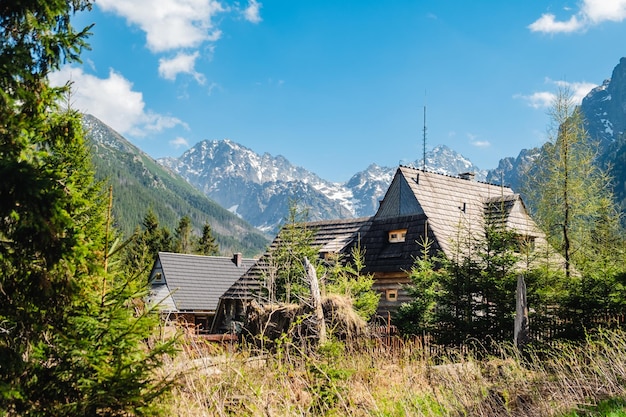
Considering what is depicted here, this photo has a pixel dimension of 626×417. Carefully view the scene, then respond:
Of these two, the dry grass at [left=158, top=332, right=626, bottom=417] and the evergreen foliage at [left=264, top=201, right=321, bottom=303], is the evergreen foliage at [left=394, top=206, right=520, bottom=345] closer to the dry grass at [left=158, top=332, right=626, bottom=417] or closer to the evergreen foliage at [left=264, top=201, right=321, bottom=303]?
the dry grass at [left=158, top=332, right=626, bottom=417]

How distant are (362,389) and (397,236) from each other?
16852 mm

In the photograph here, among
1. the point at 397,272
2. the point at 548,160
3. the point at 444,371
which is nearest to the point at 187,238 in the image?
the point at 397,272

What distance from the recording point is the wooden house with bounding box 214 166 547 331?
24.2 metres

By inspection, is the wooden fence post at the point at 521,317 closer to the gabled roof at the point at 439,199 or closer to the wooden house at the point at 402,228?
the wooden house at the point at 402,228

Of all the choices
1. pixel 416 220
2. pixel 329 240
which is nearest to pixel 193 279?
pixel 329 240

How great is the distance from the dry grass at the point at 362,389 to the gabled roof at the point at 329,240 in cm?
1439

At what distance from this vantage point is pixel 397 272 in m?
24.2

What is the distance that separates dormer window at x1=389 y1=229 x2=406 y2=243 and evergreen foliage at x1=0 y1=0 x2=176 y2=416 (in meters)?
20.1

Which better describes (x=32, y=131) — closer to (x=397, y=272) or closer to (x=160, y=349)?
(x=160, y=349)

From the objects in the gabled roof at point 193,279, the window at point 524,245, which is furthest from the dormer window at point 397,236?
the gabled roof at point 193,279

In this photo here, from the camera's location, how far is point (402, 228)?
25484 mm

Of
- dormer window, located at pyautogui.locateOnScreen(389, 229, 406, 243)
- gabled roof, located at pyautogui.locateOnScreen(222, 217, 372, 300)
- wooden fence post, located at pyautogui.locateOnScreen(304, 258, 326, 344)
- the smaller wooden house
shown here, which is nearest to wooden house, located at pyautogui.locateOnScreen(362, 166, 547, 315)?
dormer window, located at pyautogui.locateOnScreen(389, 229, 406, 243)

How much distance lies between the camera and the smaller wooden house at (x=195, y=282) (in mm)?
39500

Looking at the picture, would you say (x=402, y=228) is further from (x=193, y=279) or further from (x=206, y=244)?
(x=206, y=244)
